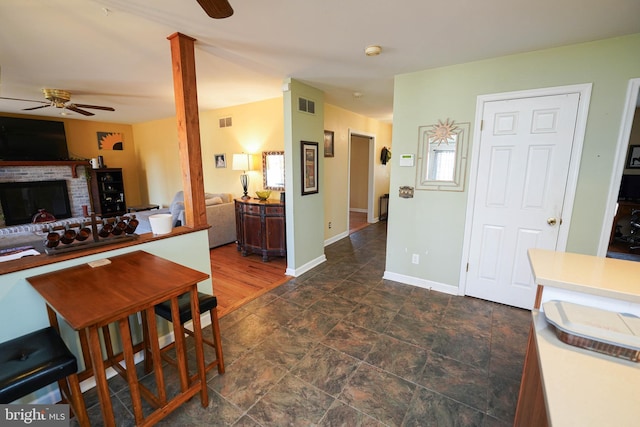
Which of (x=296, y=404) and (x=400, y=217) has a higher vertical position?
(x=400, y=217)

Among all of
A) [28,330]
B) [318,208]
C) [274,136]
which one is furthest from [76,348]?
[274,136]

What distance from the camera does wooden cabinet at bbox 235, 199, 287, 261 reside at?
3.99 m

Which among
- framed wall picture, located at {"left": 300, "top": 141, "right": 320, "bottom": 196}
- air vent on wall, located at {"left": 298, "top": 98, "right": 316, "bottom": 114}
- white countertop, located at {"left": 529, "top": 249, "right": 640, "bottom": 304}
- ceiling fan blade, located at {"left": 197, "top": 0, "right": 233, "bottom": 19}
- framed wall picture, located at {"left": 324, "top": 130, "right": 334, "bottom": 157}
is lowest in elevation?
white countertop, located at {"left": 529, "top": 249, "right": 640, "bottom": 304}

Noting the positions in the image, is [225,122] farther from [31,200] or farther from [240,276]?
[31,200]

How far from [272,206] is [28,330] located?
2718 mm

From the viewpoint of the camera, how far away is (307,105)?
3.53m

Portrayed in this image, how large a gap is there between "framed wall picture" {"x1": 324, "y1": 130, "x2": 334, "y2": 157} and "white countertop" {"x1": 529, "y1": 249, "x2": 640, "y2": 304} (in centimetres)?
366

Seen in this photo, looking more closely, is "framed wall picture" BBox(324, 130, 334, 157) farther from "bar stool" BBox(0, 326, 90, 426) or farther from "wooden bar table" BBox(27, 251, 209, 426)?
"bar stool" BBox(0, 326, 90, 426)

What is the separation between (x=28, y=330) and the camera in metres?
1.54

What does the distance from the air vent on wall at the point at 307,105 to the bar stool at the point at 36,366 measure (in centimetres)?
304

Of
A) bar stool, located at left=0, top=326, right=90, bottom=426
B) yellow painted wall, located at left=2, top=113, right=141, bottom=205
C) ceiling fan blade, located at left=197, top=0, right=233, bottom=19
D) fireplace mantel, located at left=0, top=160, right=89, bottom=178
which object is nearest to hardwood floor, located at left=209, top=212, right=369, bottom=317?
bar stool, located at left=0, top=326, right=90, bottom=426

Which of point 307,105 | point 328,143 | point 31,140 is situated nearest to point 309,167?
point 307,105

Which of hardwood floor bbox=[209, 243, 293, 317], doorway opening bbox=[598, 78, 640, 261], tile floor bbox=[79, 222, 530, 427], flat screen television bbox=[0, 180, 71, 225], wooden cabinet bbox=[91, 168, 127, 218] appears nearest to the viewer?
tile floor bbox=[79, 222, 530, 427]

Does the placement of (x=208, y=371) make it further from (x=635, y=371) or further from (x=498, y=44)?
(x=498, y=44)
